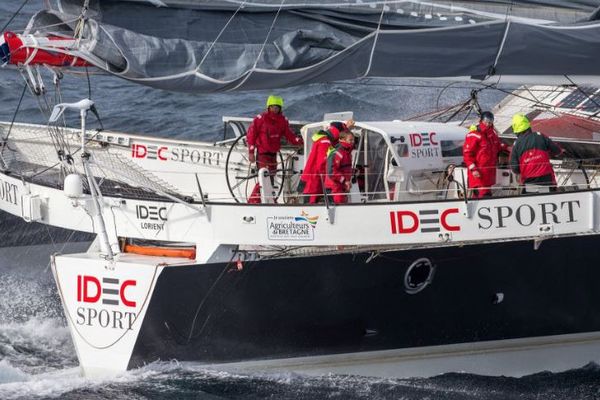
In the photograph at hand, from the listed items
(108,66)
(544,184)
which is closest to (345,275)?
(544,184)

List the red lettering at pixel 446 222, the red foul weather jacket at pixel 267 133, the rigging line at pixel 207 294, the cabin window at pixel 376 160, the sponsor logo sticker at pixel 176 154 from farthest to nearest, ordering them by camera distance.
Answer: the sponsor logo sticker at pixel 176 154, the red foul weather jacket at pixel 267 133, the cabin window at pixel 376 160, the rigging line at pixel 207 294, the red lettering at pixel 446 222

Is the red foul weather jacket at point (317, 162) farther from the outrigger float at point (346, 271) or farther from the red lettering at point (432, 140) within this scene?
the red lettering at point (432, 140)

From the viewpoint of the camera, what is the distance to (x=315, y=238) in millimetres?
11328

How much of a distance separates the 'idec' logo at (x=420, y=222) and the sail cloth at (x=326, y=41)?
140cm

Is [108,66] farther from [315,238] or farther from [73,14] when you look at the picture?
[315,238]

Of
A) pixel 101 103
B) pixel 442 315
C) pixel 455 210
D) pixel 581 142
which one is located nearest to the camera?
pixel 455 210

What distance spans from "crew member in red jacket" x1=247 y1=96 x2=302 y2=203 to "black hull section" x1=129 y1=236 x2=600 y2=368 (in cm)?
193

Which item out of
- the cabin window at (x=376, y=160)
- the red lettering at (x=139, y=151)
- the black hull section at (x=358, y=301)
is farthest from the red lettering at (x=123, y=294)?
the red lettering at (x=139, y=151)

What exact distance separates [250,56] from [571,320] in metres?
4.59

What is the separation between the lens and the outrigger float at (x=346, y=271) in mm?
11242

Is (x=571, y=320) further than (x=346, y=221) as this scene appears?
Yes

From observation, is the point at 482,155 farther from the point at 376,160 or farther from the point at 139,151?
the point at 139,151

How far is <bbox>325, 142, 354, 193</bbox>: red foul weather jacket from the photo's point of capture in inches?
457

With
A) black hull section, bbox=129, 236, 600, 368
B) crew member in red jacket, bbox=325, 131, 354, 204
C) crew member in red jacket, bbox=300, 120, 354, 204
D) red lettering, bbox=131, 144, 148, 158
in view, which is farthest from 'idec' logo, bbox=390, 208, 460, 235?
red lettering, bbox=131, 144, 148, 158
